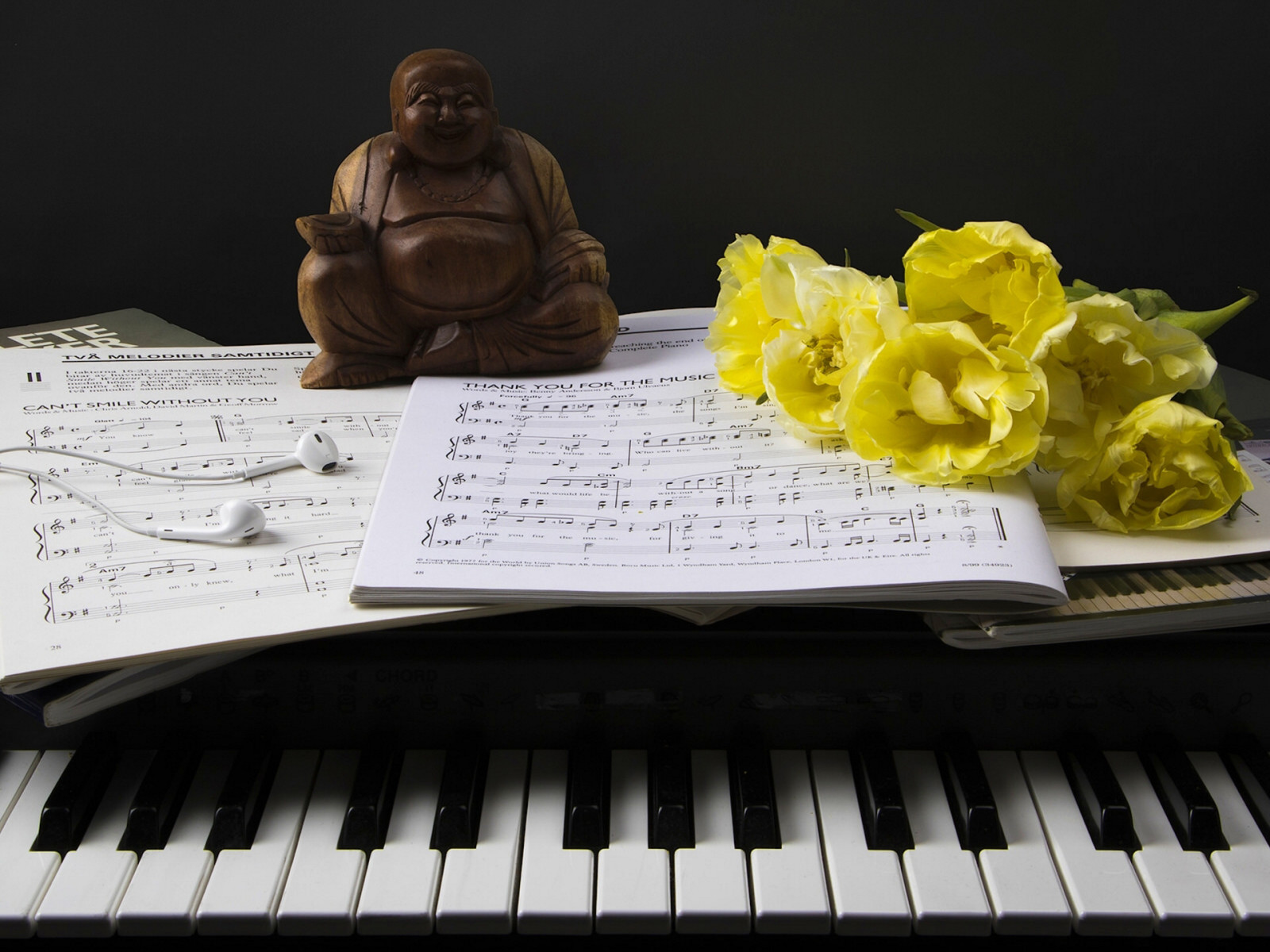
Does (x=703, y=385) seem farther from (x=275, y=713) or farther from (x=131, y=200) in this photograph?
(x=131, y=200)

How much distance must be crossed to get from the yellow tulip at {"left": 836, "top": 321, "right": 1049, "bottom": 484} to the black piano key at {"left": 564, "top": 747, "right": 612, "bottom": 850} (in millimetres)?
292

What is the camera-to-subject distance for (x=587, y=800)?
0.74 metres

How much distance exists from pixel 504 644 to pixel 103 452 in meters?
0.38

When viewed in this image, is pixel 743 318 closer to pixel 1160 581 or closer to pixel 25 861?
pixel 1160 581

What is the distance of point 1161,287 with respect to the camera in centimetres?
144

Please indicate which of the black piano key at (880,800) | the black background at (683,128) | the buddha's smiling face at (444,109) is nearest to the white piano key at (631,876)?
the black piano key at (880,800)

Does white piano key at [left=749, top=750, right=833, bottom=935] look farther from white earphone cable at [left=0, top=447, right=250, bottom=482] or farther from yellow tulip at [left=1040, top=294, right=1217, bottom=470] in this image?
white earphone cable at [left=0, top=447, right=250, bottom=482]

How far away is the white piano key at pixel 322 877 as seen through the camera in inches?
26.8

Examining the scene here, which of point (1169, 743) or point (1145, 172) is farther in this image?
point (1145, 172)

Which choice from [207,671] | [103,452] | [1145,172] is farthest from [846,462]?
[1145,172]

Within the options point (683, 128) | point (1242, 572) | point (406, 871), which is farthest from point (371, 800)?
point (683, 128)

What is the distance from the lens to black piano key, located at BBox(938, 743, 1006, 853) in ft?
2.38

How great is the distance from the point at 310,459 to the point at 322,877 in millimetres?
333

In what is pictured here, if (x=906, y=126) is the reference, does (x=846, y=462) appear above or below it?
below
